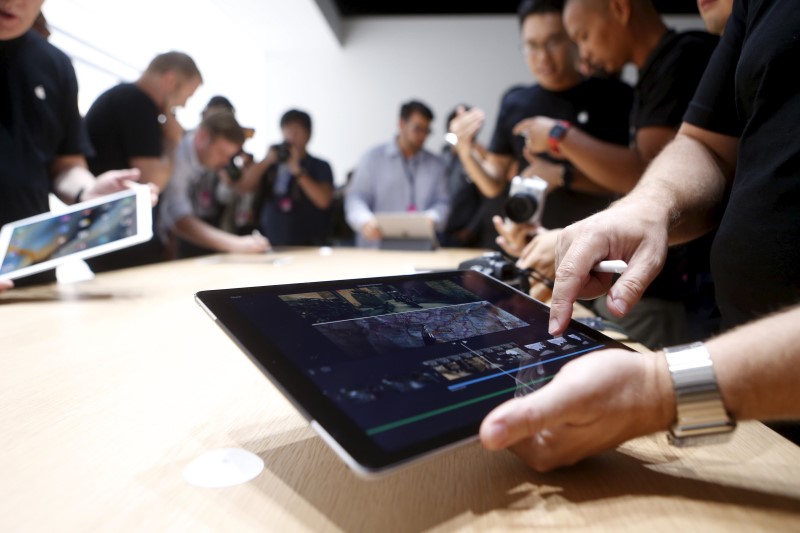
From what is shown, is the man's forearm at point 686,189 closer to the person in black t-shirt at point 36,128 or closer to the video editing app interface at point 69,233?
the video editing app interface at point 69,233

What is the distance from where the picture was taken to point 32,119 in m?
1.50

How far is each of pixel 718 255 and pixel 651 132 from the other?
76 cm

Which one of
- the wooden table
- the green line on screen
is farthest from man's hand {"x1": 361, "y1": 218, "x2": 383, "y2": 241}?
the green line on screen

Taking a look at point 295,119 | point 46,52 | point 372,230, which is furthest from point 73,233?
point 295,119

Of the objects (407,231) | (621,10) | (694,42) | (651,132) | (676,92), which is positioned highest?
(621,10)

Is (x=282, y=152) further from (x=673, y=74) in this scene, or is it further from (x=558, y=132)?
(x=673, y=74)

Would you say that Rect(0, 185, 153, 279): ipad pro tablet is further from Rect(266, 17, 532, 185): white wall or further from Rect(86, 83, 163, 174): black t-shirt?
Rect(266, 17, 532, 185): white wall

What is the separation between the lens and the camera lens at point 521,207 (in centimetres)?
148

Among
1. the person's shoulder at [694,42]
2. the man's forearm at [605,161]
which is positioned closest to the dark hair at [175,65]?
the man's forearm at [605,161]

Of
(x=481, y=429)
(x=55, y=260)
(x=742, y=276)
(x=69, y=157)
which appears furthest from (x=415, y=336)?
(x=69, y=157)

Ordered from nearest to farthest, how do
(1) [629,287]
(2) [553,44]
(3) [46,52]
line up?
(1) [629,287], (3) [46,52], (2) [553,44]

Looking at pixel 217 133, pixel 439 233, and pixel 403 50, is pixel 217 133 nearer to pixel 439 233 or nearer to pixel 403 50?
pixel 439 233

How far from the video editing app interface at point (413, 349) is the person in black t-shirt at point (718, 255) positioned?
5 cm

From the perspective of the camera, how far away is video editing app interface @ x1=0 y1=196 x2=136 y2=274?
3.96 ft
